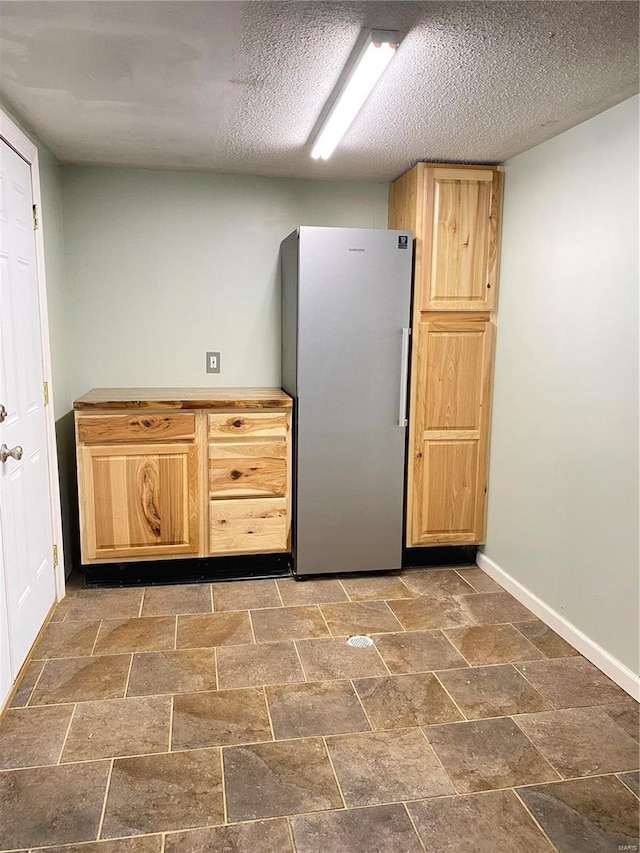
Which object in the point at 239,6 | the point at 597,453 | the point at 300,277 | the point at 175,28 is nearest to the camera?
the point at 239,6

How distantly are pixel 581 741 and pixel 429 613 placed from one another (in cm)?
102

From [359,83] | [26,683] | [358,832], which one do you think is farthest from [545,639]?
[359,83]

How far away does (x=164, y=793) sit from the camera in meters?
1.86

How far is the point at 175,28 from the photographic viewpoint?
1824 mm

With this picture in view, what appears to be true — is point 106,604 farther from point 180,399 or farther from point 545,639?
point 545,639

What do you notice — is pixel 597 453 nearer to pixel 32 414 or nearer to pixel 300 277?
pixel 300 277

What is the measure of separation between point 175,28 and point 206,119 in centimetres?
83

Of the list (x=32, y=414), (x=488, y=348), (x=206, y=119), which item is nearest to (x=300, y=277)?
(x=206, y=119)

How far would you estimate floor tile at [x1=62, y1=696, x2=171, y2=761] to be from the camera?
204 cm

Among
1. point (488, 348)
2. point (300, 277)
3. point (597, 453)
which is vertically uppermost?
point (300, 277)

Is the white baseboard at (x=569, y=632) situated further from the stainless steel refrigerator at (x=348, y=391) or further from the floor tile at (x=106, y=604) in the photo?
the floor tile at (x=106, y=604)

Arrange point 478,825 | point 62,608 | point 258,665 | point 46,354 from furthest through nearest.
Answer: point 62,608
point 46,354
point 258,665
point 478,825

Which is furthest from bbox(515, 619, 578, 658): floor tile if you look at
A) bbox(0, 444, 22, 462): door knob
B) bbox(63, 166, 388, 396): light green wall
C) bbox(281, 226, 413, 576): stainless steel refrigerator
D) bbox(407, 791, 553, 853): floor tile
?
bbox(0, 444, 22, 462): door knob

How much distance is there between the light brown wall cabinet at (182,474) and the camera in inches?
127
